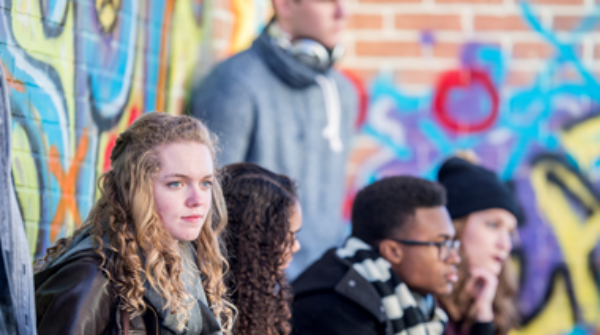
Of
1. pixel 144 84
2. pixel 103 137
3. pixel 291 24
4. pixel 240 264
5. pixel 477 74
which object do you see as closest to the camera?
pixel 240 264

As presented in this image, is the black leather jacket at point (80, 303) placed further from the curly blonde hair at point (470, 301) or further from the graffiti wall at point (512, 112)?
the graffiti wall at point (512, 112)

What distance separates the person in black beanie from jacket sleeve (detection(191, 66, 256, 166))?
122 centimetres

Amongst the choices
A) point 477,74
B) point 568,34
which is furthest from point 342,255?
point 568,34

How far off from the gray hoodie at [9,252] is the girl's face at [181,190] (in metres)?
0.67

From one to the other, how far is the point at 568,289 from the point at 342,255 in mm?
2431

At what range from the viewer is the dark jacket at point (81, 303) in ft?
7.45

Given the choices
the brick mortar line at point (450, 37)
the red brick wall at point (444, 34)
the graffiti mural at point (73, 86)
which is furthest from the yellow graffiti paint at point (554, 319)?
the graffiti mural at point (73, 86)

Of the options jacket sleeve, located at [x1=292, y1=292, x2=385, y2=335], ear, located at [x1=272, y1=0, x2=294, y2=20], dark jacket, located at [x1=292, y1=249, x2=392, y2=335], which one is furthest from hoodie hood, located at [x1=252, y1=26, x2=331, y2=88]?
jacket sleeve, located at [x1=292, y1=292, x2=385, y2=335]

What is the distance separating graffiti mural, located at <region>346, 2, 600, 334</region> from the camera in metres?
5.62

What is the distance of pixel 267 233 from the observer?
10.4 ft

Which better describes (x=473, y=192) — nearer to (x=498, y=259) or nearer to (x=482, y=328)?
(x=498, y=259)

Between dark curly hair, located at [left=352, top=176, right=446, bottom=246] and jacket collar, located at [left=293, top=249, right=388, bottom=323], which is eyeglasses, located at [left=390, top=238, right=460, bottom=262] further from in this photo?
jacket collar, located at [left=293, top=249, right=388, bottom=323]

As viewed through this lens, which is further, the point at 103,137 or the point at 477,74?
the point at 477,74

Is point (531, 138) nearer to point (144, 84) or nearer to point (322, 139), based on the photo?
point (322, 139)
